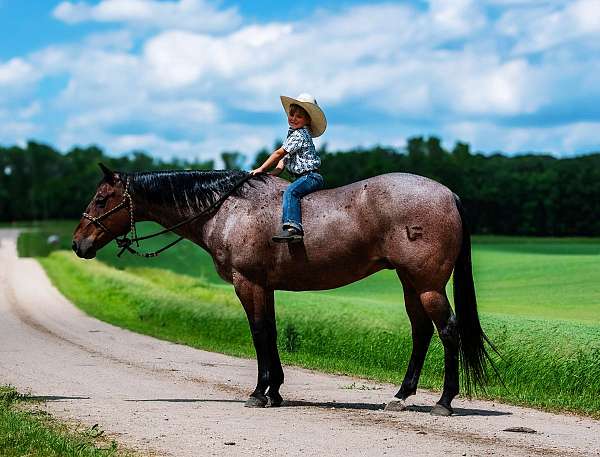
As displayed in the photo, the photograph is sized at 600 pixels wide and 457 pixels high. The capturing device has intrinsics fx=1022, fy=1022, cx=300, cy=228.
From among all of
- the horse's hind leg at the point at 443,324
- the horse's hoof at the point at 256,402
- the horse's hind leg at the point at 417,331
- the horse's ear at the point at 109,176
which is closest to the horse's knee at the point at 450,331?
the horse's hind leg at the point at 443,324

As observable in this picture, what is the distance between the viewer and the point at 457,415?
9.34 meters

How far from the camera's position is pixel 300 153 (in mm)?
9992

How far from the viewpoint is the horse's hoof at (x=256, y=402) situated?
9.81 meters

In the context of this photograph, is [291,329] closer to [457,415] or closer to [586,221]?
[457,415]

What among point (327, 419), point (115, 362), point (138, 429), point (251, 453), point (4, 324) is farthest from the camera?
point (4, 324)

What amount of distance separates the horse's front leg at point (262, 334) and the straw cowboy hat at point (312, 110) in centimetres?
167

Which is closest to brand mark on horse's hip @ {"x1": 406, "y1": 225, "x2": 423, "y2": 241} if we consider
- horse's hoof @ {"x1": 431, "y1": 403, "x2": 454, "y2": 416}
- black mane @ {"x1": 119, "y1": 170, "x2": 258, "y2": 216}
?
horse's hoof @ {"x1": 431, "y1": 403, "x2": 454, "y2": 416}

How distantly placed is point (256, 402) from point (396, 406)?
1.35m

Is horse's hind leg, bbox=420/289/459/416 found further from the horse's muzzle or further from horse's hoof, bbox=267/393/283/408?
the horse's muzzle

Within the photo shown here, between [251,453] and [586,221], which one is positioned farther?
[586,221]

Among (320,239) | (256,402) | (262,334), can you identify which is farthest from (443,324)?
(256,402)

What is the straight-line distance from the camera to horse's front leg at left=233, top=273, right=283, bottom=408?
32.5ft

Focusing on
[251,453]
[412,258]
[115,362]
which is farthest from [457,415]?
[115,362]

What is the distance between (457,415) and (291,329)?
22.1ft
